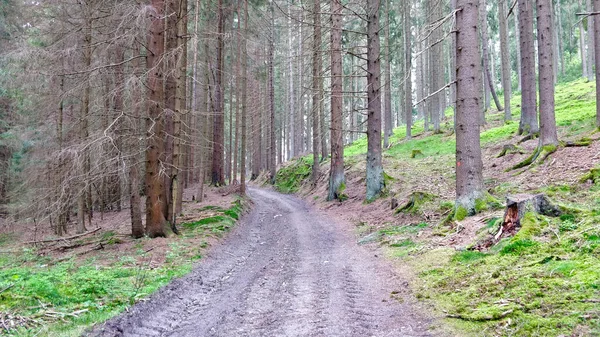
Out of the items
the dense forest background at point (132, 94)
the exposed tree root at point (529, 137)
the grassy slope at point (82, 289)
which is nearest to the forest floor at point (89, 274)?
the grassy slope at point (82, 289)

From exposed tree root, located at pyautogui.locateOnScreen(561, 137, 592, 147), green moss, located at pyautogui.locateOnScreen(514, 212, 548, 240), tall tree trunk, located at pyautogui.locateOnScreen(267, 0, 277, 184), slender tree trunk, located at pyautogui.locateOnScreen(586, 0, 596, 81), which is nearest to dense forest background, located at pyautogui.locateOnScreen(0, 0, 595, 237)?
exposed tree root, located at pyautogui.locateOnScreen(561, 137, 592, 147)

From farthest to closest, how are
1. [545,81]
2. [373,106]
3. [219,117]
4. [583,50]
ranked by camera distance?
[583,50] < [219,117] < [373,106] < [545,81]

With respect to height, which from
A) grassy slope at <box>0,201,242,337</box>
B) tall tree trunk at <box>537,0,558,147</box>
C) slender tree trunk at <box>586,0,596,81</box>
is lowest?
grassy slope at <box>0,201,242,337</box>

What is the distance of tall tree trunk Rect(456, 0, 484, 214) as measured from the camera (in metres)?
8.66

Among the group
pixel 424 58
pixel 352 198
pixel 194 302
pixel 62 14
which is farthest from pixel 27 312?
pixel 424 58

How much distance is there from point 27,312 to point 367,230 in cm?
800

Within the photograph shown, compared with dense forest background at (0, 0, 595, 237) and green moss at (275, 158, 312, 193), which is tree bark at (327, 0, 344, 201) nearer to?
dense forest background at (0, 0, 595, 237)

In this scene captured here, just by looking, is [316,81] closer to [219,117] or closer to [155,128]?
[219,117]

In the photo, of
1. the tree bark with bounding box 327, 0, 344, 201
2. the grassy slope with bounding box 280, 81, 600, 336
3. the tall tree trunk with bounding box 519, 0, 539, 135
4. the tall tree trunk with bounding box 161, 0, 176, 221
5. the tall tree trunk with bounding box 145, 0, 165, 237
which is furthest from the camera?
the tree bark with bounding box 327, 0, 344, 201

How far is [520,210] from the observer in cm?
646

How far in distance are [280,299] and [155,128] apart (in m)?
6.48

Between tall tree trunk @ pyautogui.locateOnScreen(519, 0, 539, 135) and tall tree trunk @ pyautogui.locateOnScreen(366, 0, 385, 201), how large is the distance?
20.0 ft

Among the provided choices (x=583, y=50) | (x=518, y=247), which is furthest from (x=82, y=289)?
(x=583, y=50)

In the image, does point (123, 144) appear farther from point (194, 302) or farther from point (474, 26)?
point (474, 26)
